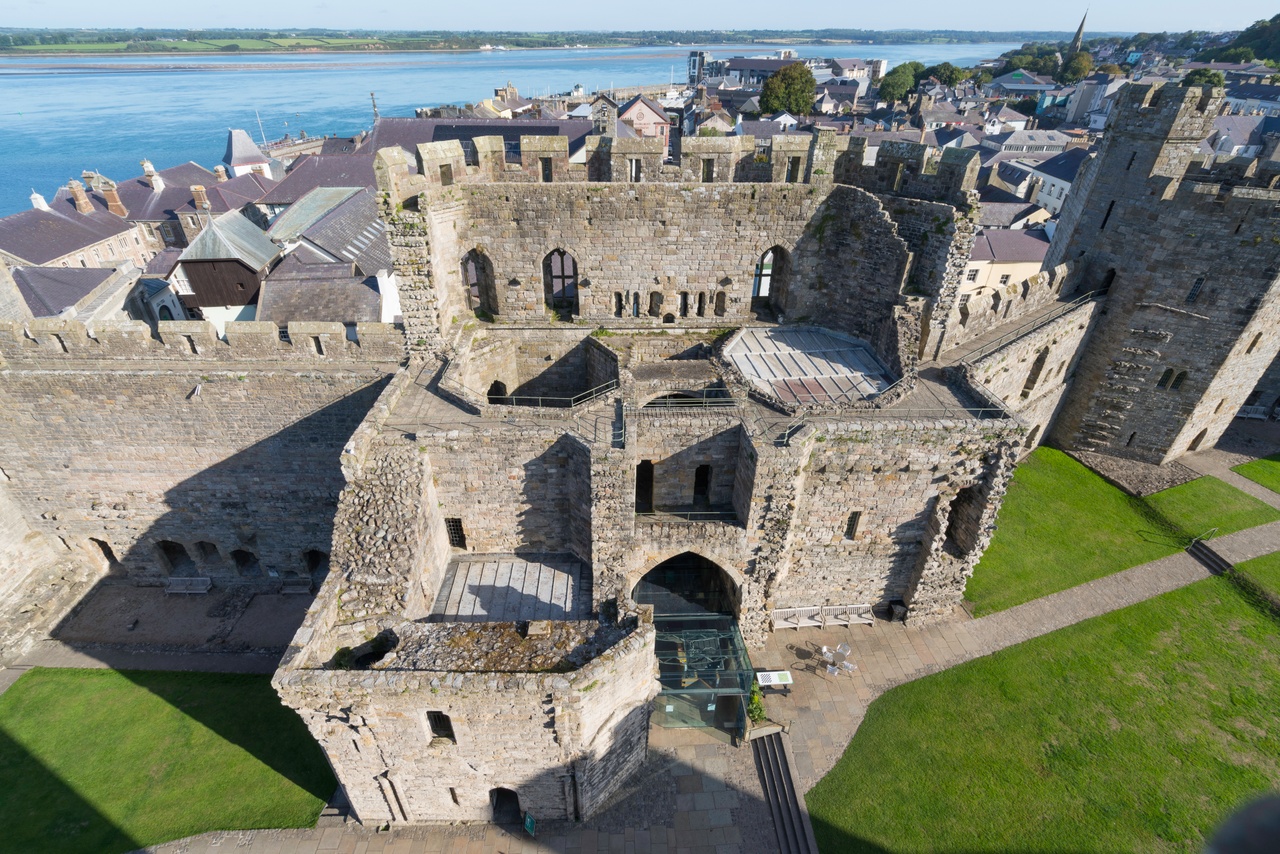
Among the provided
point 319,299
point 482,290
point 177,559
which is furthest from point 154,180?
point 482,290

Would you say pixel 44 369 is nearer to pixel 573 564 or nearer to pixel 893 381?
pixel 573 564

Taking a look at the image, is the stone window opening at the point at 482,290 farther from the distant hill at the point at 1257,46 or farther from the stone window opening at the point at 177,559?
the distant hill at the point at 1257,46

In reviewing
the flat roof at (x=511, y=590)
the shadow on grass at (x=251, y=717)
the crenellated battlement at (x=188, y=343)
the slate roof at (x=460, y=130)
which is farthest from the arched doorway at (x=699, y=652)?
the slate roof at (x=460, y=130)

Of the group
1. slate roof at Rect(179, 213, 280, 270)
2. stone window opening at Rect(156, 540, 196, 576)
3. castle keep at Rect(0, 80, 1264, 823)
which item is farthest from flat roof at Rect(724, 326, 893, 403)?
slate roof at Rect(179, 213, 280, 270)

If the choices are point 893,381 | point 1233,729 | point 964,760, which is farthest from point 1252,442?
point 964,760

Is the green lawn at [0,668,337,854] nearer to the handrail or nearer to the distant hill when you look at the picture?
the handrail

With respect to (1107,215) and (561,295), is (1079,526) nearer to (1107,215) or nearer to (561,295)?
(1107,215)
